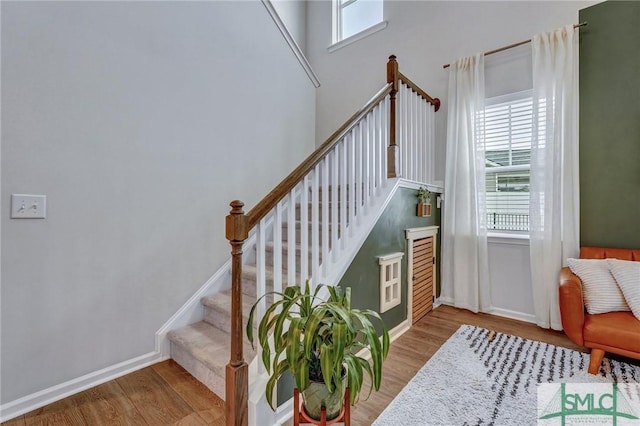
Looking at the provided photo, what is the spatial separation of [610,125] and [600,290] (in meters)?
1.35

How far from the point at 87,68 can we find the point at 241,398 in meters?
2.12

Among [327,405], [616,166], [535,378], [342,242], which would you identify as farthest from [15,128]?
[616,166]

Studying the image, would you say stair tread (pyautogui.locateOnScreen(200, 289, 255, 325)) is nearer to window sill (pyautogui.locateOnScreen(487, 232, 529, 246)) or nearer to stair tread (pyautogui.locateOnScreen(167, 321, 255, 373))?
stair tread (pyautogui.locateOnScreen(167, 321, 255, 373))

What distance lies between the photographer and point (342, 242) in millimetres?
2021

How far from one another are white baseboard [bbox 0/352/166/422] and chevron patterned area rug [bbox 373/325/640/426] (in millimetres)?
1617

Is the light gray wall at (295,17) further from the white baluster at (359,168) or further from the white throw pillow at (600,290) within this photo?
the white throw pillow at (600,290)

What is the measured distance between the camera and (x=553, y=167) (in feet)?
8.31

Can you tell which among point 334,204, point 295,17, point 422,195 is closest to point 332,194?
point 334,204

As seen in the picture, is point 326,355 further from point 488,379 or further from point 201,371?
point 488,379

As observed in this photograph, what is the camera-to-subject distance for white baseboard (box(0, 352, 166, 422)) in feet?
A: 5.22

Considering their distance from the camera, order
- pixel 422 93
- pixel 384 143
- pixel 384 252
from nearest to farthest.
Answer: pixel 384 252, pixel 384 143, pixel 422 93

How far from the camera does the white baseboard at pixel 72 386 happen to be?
5.22ft

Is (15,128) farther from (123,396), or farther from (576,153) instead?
(576,153)

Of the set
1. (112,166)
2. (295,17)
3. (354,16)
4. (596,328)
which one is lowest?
(596,328)
